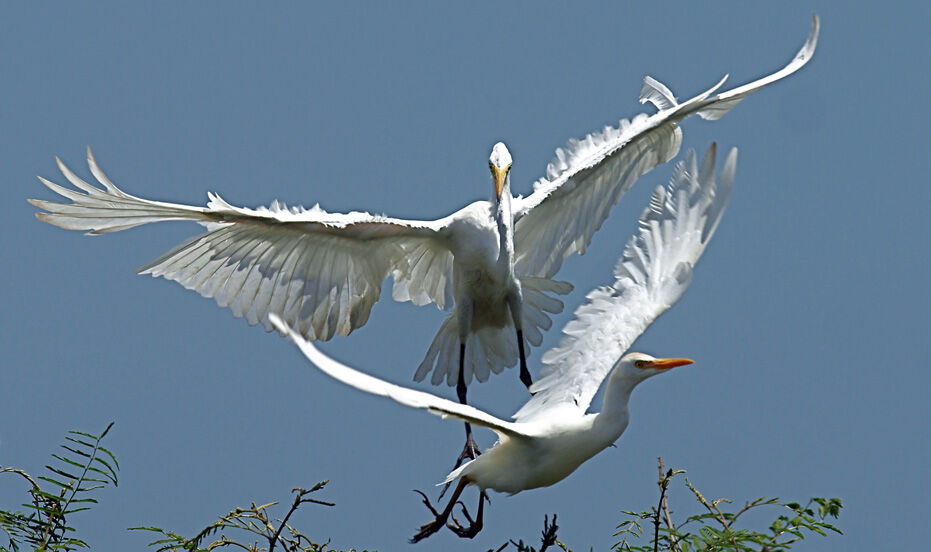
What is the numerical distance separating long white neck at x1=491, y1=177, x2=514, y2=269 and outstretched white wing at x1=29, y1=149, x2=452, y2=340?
338 millimetres

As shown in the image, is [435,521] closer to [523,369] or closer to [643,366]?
[643,366]

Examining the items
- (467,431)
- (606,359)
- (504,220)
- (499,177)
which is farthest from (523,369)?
(606,359)

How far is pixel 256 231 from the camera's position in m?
7.90

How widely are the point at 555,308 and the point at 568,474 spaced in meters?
2.48

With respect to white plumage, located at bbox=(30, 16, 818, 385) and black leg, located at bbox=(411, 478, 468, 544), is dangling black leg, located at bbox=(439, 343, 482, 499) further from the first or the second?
black leg, located at bbox=(411, 478, 468, 544)

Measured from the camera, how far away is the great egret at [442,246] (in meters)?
7.74

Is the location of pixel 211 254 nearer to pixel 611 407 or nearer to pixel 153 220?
pixel 153 220

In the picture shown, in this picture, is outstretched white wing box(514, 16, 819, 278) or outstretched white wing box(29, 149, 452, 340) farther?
outstretched white wing box(514, 16, 819, 278)

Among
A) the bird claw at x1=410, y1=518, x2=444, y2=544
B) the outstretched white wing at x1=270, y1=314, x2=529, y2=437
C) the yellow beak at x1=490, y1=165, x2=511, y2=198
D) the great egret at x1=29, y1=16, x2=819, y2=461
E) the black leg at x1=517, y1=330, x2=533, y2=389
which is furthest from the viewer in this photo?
the black leg at x1=517, y1=330, x2=533, y2=389

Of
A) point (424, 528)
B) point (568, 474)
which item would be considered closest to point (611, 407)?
point (568, 474)

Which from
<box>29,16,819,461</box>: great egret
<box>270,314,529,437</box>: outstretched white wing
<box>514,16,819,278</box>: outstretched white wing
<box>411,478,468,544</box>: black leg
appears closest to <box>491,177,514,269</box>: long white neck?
<box>29,16,819,461</box>: great egret

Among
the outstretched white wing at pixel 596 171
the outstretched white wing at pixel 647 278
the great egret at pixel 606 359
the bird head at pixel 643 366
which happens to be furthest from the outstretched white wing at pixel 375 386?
the outstretched white wing at pixel 596 171

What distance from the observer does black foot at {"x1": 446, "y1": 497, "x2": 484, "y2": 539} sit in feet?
24.0

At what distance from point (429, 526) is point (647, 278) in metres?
1.64
